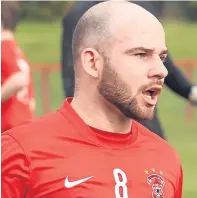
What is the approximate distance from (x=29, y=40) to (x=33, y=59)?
10.3ft

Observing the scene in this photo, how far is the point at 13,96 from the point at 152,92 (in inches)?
129

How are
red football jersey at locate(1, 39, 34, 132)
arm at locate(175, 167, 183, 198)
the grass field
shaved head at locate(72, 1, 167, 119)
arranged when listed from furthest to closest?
the grass field
red football jersey at locate(1, 39, 34, 132)
arm at locate(175, 167, 183, 198)
shaved head at locate(72, 1, 167, 119)

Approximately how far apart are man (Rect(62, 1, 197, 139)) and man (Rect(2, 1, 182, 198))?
1.87 metres

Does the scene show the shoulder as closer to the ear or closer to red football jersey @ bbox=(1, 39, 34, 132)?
the ear

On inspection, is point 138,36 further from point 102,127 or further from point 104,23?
point 102,127

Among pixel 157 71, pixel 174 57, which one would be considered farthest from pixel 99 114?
pixel 174 57

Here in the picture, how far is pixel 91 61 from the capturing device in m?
3.45

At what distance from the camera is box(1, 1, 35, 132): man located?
6270 mm

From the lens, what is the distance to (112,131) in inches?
137

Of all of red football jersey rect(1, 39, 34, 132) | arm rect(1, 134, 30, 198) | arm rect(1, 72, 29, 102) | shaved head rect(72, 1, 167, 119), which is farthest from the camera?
red football jersey rect(1, 39, 34, 132)

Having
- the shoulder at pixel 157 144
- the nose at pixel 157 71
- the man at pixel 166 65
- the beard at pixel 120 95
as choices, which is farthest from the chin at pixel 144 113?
the man at pixel 166 65

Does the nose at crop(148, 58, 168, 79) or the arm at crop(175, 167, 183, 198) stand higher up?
the nose at crop(148, 58, 168, 79)

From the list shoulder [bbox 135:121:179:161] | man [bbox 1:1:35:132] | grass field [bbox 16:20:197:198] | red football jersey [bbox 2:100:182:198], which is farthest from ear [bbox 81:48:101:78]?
grass field [bbox 16:20:197:198]

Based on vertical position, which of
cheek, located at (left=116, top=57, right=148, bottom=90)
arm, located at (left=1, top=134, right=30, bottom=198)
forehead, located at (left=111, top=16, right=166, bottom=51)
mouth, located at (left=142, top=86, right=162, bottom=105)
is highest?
forehead, located at (left=111, top=16, right=166, bottom=51)
